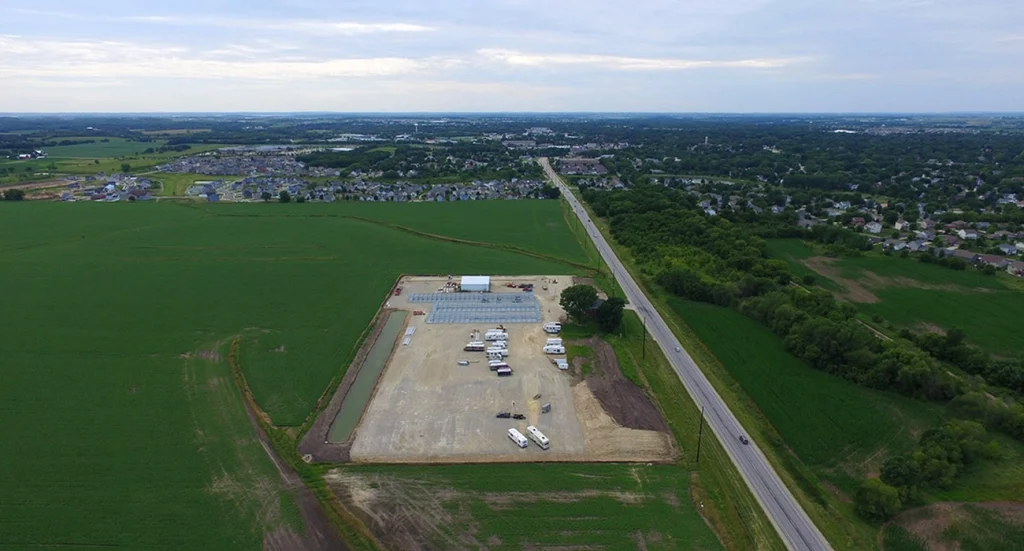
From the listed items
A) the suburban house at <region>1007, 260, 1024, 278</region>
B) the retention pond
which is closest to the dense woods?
the suburban house at <region>1007, 260, 1024, 278</region>

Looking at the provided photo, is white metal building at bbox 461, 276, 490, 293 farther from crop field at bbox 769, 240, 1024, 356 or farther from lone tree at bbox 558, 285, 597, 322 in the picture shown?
crop field at bbox 769, 240, 1024, 356

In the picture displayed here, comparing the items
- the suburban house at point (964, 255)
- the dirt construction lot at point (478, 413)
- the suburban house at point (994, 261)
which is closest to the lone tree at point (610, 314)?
the dirt construction lot at point (478, 413)

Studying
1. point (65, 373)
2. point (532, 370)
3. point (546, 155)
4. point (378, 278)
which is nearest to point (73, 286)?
point (65, 373)

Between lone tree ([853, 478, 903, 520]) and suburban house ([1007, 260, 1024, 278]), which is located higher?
suburban house ([1007, 260, 1024, 278])

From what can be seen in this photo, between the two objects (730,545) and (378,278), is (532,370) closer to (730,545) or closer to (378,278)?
(730,545)

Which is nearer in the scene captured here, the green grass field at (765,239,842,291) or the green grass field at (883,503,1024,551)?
the green grass field at (883,503,1024,551)

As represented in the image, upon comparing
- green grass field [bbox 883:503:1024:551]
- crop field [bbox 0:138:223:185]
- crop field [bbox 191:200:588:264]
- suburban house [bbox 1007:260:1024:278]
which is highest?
crop field [bbox 0:138:223:185]
